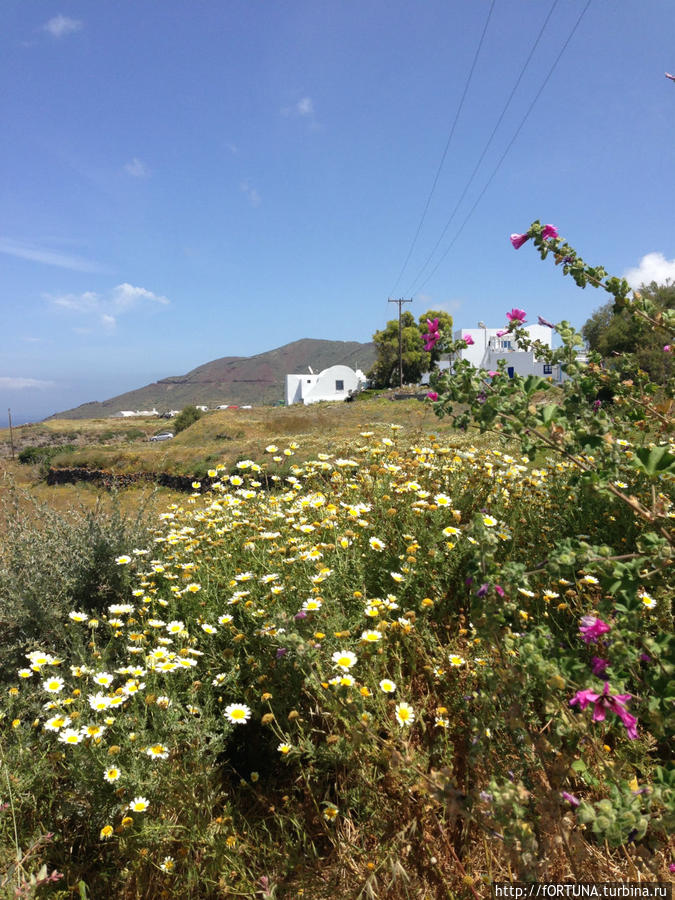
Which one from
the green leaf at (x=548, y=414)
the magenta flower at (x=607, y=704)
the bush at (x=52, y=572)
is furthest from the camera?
the bush at (x=52, y=572)

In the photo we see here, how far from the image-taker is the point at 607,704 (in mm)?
1131

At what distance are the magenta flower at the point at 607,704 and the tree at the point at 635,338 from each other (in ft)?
4.55

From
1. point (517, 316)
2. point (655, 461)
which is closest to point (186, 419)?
point (517, 316)

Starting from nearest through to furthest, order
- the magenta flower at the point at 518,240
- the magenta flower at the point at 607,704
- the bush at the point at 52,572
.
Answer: the magenta flower at the point at 607,704 → the magenta flower at the point at 518,240 → the bush at the point at 52,572

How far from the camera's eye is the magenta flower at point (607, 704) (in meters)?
1.09

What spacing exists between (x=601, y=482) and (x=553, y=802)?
81 cm

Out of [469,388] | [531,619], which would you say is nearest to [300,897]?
[531,619]

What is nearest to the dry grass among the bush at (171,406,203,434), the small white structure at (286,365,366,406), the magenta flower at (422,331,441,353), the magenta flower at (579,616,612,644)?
the bush at (171,406,203,434)

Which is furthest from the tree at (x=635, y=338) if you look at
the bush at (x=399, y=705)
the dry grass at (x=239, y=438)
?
the dry grass at (x=239, y=438)

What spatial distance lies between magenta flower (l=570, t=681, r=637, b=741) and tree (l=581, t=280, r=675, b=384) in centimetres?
139

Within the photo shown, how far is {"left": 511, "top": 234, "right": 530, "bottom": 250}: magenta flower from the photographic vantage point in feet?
7.53

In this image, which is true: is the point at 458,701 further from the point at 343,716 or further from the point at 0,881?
the point at 0,881

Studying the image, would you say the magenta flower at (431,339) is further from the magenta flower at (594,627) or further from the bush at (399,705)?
the magenta flower at (594,627)

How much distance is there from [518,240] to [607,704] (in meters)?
1.99
